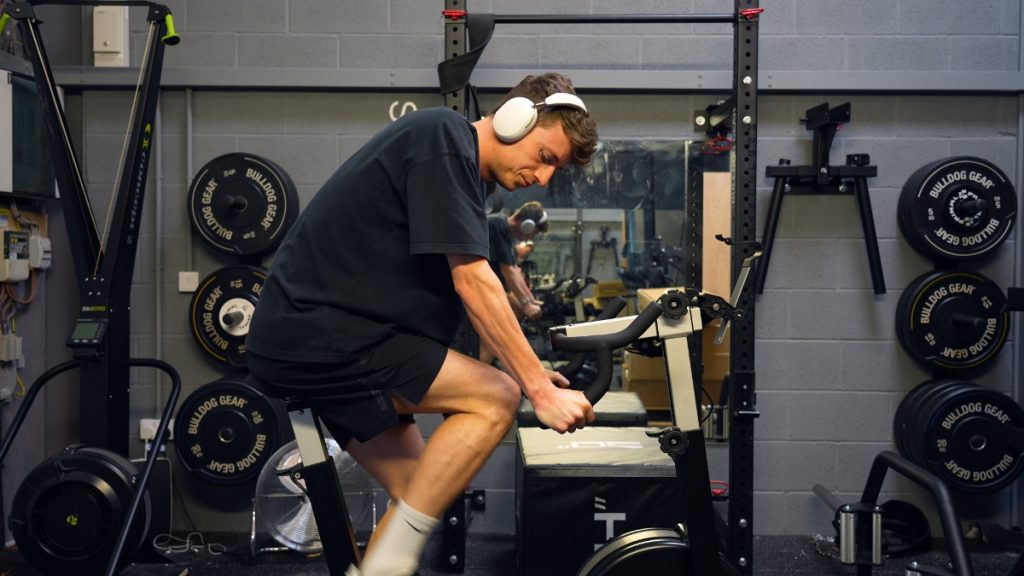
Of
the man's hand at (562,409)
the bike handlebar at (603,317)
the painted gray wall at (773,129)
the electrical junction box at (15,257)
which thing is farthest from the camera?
the painted gray wall at (773,129)

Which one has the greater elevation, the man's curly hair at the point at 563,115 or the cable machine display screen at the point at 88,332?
the man's curly hair at the point at 563,115

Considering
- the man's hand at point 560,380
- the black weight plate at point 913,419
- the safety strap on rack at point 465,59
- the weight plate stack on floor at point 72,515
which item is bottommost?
the weight plate stack on floor at point 72,515

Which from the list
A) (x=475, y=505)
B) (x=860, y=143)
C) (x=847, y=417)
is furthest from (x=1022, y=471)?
(x=475, y=505)

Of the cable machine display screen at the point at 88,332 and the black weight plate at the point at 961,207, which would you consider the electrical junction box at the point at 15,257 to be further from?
the black weight plate at the point at 961,207

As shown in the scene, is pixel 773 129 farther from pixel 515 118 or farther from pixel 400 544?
pixel 400 544

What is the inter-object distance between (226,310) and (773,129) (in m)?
2.55

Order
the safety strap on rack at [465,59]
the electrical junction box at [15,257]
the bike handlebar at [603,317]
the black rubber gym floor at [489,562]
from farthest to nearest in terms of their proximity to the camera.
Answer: the electrical junction box at [15,257] < the black rubber gym floor at [489,562] < the safety strap on rack at [465,59] < the bike handlebar at [603,317]

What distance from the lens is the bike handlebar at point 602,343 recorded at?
172cm

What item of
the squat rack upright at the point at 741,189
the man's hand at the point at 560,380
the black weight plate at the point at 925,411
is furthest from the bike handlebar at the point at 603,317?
the black weight plate at the point at 925,411

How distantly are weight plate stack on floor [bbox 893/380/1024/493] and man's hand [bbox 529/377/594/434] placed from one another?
2.35 meters

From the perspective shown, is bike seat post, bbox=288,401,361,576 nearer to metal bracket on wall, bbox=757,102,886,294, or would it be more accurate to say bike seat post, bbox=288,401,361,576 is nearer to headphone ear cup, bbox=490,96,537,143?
headphone ear cup, bbox=490,96,537,143

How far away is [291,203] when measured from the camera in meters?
3.59

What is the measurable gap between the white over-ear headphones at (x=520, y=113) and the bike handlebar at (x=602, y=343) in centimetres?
46

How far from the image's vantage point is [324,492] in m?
1.89
